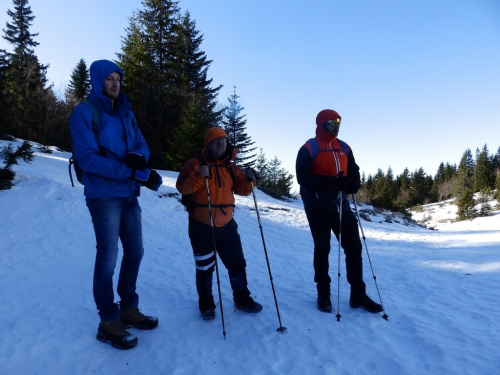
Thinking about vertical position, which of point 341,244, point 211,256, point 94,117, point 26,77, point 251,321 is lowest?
point 251,321

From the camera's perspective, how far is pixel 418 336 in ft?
9.66

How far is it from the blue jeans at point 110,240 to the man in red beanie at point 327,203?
1.98 metres

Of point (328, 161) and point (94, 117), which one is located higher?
point (328, 161)

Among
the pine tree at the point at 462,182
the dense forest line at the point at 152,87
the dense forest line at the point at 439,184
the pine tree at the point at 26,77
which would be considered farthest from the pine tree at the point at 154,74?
the pine tree at the point at 462,182

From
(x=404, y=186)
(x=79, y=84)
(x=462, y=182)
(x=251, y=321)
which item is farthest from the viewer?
(x=404, y=186)

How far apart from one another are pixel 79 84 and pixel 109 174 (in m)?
40.6

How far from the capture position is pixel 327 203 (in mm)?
3658

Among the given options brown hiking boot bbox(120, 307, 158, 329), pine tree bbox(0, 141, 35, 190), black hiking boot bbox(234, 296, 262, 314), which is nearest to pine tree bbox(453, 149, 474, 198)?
black hiking boot bbox(234, 296, 262, 314)

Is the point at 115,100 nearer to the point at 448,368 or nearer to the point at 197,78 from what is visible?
the point at 448,368

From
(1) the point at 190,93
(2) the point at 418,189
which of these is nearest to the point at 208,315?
(1) the point at 190,93

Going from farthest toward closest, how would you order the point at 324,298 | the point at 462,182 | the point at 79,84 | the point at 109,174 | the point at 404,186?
1. the point at 404,186
2. the point at 462,182
3. the point at 79,84
4. the point at 324,298
5. the point at 109,174

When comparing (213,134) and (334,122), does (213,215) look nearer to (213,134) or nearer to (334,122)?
(213,134)

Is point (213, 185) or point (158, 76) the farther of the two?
point (158, 76)

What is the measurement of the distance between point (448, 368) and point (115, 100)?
12.5ft
